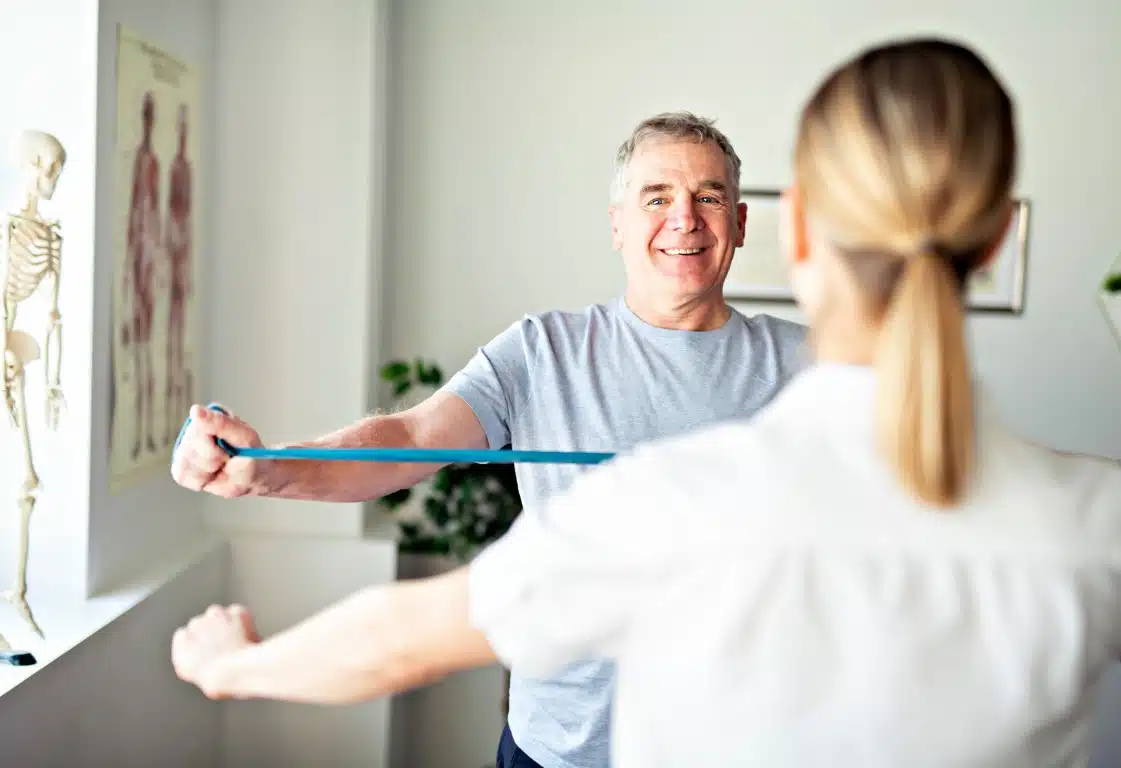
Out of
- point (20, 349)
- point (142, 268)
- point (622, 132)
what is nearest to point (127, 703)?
point (20, 349)

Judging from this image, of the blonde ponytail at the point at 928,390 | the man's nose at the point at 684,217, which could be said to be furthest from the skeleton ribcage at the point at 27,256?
the blonde ponytail at the point at 928,390

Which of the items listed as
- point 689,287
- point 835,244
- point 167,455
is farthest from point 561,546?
point 167,455

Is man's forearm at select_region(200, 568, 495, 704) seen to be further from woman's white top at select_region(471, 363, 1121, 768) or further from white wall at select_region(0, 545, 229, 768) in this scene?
white wall at select_region(0, 545, 229, 768)

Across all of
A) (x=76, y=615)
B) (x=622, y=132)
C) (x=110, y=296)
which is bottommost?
(x=76, y=615)

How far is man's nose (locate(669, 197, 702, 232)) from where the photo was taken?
6.41 feet

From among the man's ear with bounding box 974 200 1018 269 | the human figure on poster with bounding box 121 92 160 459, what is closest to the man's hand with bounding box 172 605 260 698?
the man's ear with bounding box 974 200 1018 269

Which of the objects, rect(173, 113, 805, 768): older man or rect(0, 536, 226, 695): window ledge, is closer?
rect(173, 113, 805, 768): older man

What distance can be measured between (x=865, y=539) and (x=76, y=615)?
7.17 ft

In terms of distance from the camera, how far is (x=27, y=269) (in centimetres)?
226

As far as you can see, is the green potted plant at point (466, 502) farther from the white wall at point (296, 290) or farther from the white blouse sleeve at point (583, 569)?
the white blouse sleeve at point (583, 569)

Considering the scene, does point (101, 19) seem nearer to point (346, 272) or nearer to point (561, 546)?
point (346, 272)

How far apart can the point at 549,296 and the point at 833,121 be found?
2896 mm

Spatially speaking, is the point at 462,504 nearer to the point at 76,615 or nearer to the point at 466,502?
the point at 466,502

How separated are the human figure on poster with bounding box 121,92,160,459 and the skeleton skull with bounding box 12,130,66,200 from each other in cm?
49
